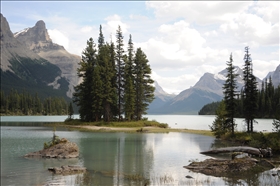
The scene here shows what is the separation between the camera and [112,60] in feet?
290

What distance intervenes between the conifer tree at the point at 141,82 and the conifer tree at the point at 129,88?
5.62ft

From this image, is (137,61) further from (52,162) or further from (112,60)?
(52,162)

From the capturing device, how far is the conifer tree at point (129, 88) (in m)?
81.2

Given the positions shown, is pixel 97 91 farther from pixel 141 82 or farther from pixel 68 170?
pixel 68 170

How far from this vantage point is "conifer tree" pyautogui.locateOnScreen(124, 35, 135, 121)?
81.2 meters

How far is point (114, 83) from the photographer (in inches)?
3406

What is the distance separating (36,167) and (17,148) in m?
14.2

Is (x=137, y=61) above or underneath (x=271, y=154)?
above

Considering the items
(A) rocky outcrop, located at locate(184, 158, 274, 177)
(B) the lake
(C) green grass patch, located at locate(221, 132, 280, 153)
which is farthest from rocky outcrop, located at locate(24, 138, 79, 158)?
(C) green grass patch, located at locate(221, 132, 280, 153)

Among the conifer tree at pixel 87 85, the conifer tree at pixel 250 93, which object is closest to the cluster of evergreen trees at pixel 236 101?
the conifer tree at pixel 250 93

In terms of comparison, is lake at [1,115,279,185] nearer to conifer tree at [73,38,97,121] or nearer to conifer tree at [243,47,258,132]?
conifer tree at [243,47,258,132]

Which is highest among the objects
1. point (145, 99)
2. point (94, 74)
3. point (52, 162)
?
point (94, 74)

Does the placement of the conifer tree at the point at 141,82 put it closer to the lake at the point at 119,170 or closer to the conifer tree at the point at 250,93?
the conifer tree at the point at 250,93

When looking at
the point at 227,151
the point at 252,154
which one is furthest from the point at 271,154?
the point at 227,151
